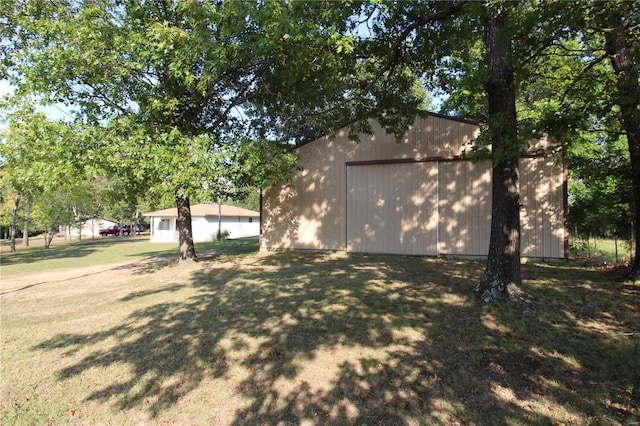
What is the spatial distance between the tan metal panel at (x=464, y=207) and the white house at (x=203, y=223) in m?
23.4

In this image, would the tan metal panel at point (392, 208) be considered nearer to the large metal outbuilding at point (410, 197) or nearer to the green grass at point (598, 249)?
the large metal outbuilding at point (410, 197)

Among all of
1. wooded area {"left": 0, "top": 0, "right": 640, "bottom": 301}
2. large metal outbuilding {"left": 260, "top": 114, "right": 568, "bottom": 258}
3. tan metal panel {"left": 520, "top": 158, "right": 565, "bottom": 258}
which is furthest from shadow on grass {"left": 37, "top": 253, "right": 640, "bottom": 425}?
large metal outbuilding {"left": 260, "top": 114, "right": 568, "bottom": 258}

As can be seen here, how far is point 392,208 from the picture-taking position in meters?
12.3

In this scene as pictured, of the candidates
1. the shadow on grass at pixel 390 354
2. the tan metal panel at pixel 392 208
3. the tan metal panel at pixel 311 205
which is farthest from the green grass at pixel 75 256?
the shadow on grass at pixel 390 354

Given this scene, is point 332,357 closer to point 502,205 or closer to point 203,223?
point 502,205

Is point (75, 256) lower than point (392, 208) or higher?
lower

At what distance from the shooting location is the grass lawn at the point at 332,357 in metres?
2.96

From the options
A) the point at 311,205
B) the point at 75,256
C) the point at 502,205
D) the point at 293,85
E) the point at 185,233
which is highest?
the point at 293,85

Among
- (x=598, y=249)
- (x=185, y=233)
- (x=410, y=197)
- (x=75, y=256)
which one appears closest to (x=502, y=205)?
(x=410, y=197)

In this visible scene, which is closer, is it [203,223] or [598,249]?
[598,249]

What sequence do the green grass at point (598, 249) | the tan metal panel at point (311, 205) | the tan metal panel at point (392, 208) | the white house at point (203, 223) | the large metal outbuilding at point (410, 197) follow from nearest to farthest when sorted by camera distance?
the large metal outbuilding at point (410, 197) → the green grass at point (598, 249) → the tan metal panel at point (392, 208) → the tan metal panel at point (311, 205) → the white house at point (203, 223)

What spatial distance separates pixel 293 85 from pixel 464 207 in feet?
21.3

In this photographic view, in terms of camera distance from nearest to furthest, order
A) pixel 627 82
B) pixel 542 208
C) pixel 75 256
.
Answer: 1. pixel 627 82
2. pixel 542 208
3. pixel 75 256

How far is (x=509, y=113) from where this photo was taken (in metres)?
5.59
